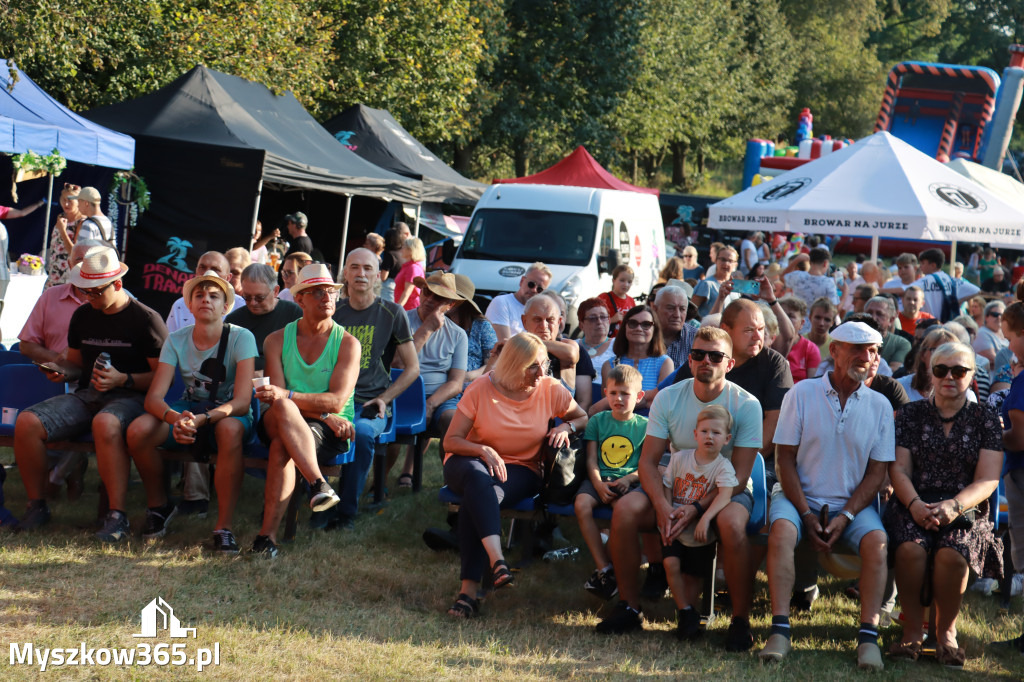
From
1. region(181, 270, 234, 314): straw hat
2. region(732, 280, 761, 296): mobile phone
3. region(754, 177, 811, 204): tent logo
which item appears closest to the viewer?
region(181, 270, 234, 314): straw hat

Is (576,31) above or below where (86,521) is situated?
above

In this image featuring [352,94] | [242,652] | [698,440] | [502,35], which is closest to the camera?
[242,652]

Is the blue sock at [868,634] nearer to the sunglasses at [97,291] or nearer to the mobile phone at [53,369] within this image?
the sunglasses at [97,291]

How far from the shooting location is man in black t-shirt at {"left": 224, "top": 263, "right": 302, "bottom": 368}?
6.54m

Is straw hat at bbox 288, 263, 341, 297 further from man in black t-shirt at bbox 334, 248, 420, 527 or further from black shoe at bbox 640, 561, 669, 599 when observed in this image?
black shoe at bbox 640, 561, 669, 599

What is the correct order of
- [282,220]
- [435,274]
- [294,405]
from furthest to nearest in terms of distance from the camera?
[282,220] < [435,274] < [294,405]

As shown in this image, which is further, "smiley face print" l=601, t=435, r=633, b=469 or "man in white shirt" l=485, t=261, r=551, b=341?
"man in white shirt" l=485, t=261, r=551, b=341

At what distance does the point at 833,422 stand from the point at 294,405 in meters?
2.72

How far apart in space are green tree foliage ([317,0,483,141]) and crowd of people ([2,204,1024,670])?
15.2m

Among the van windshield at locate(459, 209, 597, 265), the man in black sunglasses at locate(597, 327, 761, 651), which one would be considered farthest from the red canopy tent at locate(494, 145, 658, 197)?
the man in black sunglasses at locate(597, 327, 761, 651)

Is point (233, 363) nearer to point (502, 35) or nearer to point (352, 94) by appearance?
point (352, 94)

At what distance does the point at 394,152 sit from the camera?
1742cm

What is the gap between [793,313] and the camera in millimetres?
7590

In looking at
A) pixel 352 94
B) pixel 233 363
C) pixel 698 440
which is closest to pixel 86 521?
pixel 233 363
